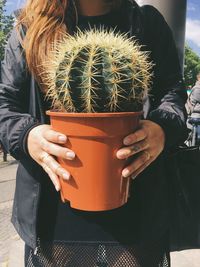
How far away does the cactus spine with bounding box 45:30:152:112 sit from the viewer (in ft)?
3.79

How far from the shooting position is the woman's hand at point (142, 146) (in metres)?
1.18

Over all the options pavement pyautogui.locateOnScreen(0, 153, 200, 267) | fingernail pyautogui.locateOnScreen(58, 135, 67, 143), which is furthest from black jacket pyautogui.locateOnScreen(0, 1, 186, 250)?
pavement pyautogui.locateOnScreen(0, 153, 200, 267)

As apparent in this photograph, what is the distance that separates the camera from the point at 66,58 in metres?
1.19

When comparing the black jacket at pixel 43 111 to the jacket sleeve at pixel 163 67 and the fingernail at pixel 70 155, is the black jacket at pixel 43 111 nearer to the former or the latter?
the jacket sleeve at pixel 163 67

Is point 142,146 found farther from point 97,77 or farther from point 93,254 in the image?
point 93,254

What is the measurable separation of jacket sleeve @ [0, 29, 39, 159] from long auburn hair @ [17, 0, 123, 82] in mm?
48

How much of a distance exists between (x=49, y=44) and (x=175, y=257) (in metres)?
2.39

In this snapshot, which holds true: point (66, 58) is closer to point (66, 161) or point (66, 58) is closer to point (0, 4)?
point (66, 161)

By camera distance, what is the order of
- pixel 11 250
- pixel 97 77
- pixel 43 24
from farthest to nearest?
pixel 11 250
pixel 43 24
pixel 97 77

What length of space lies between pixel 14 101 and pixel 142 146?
0.50m

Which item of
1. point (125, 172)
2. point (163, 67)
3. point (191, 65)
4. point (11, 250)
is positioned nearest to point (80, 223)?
point (125, 172)

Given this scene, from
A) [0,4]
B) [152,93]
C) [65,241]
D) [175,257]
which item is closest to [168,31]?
[152,93]

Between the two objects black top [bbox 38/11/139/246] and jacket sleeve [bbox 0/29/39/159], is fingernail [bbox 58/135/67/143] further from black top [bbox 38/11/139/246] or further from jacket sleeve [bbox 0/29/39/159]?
black top [bbox 38/11/139/246]

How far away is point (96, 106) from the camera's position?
117 centimetres
